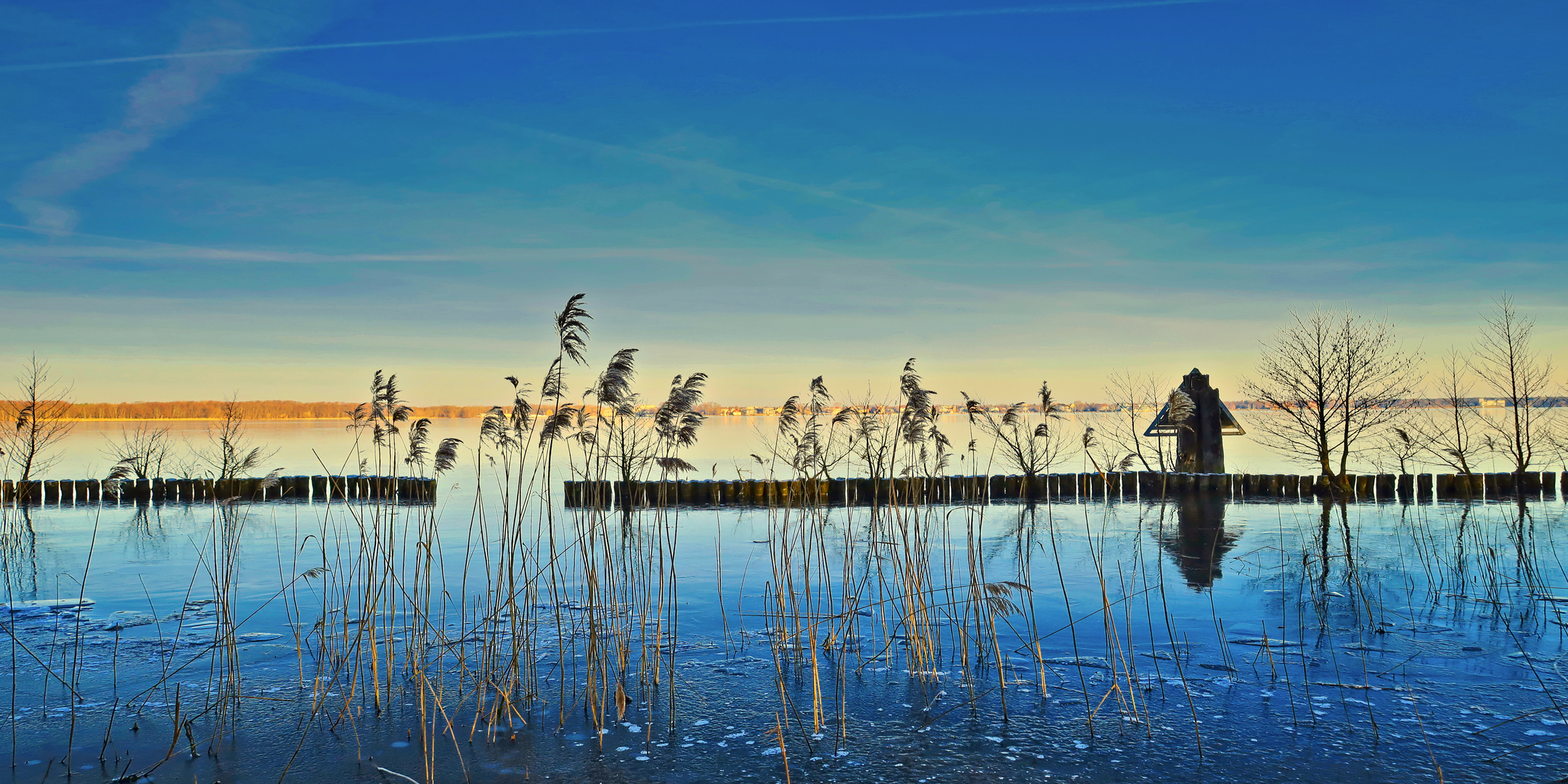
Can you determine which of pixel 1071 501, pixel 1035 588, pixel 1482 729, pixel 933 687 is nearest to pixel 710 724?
pixel 933 687

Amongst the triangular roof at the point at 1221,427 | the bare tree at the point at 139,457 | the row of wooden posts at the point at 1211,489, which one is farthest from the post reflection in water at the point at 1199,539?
the bare tree at the point at 139,457

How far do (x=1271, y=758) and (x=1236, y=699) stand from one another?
1.07 meters

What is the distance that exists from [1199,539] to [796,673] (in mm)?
9660

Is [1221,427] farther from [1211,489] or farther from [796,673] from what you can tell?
[796,673]

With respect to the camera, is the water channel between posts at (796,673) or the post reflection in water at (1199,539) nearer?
the water channel between posts at (796,673)

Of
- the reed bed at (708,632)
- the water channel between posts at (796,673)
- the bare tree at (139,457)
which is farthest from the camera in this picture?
the bare tree at (139,457)

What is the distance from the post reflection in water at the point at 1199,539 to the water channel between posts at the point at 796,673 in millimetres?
210

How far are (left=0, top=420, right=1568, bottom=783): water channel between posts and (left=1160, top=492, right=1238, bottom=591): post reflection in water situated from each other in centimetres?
21

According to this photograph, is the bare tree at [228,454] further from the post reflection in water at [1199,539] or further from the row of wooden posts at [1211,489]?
the post reflection in water at [1199,539]

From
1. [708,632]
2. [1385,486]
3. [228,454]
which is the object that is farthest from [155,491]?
[1385,486]

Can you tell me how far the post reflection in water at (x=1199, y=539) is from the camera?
11305 mm

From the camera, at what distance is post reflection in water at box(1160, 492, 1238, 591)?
11305 mm

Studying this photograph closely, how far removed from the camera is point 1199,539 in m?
14.6

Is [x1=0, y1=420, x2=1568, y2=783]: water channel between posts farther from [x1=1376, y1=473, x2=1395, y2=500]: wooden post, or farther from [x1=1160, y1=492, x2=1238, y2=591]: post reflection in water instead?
[x1=1376, y1=473, x2=1395, y2=500]: wooden post
